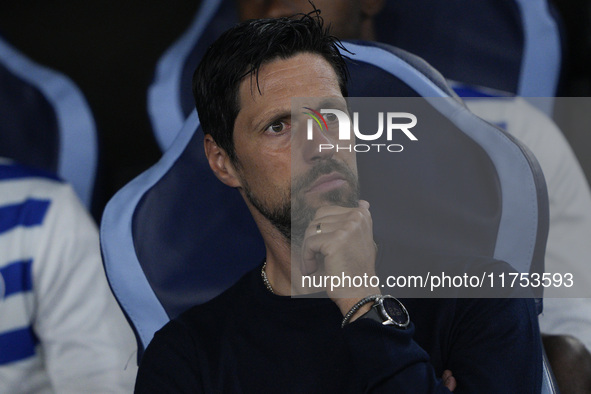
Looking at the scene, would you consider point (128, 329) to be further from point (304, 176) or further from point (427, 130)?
point (427, 130)

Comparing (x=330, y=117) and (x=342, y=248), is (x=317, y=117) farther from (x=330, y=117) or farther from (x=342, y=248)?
(x=342, y=248)

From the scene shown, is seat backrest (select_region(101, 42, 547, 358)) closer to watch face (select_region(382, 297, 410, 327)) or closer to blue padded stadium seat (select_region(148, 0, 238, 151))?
watch face (select_region(382, 297, 410, 327))

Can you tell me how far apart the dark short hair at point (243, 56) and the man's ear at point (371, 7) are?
490 millimetres

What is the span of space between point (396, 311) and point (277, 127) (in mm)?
260

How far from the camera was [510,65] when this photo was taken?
143 centimetres

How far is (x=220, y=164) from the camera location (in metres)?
0.92

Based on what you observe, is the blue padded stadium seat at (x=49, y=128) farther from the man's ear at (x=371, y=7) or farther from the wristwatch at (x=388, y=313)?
the wristwatch at (x=388, y=313)

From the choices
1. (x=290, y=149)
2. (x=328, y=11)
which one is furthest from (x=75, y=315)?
(x=328, y=11)

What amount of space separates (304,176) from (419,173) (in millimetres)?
171

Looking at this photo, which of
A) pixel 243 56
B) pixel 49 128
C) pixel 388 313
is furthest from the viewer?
pixel 49 128

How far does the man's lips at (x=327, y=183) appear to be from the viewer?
2.69 ft

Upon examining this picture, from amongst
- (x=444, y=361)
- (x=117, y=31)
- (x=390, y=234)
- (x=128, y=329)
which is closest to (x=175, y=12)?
(x=117, y=31)

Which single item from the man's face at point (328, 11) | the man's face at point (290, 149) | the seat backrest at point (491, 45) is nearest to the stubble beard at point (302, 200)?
the man's face at point (290, 149)

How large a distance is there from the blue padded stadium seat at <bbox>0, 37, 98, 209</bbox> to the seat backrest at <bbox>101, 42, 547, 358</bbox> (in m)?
0.43
